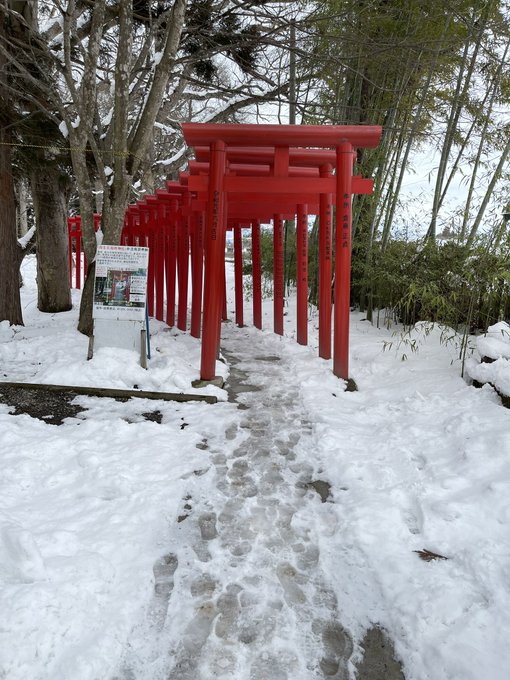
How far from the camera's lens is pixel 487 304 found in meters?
5.41

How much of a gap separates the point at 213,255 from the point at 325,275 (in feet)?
6.12

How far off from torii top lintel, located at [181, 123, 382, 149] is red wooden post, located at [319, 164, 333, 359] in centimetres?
106

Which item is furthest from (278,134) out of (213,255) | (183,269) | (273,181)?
(183,269)

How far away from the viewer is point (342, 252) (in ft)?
16.4

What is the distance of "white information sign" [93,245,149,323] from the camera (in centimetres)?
509

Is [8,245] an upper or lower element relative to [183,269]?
upper

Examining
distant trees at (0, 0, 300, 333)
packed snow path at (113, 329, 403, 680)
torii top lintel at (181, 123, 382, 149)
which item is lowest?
packed snow path at (113, 329, 403, 680)

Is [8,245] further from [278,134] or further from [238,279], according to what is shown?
[278,134]

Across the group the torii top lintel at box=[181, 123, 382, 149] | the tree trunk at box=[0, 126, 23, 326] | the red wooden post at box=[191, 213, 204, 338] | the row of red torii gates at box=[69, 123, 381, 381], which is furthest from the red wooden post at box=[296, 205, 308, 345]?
the tree trunk at box=[0, 126, 23, 326]

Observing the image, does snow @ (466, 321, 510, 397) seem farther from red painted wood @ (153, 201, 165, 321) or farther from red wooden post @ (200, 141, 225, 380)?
red painted wood @ (153, 201, 165, 321)

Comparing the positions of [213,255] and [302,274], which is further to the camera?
[302,274]

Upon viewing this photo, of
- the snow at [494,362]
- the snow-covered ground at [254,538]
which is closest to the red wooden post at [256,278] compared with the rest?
the snow-covered ground at [254,538]

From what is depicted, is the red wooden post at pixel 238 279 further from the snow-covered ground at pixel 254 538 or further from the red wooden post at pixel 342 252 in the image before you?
the snow-covered ground at pixel 254 538

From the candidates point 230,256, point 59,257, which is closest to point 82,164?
point 59,257
